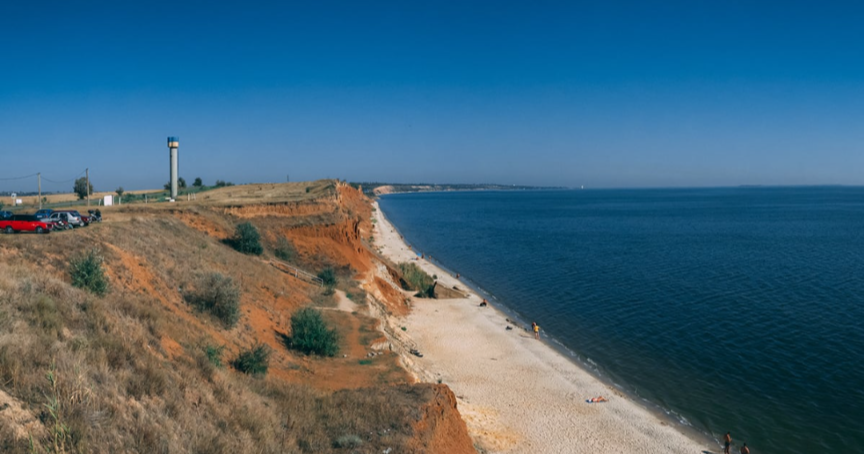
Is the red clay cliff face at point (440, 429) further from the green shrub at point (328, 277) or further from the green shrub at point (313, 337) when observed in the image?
the green shrub at point (328, 277)

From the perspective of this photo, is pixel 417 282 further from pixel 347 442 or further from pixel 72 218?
pixel 347 442

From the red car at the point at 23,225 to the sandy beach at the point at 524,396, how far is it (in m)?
17.9

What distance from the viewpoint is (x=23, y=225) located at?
23.2 m

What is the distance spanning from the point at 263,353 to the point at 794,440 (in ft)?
73.4

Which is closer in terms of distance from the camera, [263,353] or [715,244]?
[263,353]

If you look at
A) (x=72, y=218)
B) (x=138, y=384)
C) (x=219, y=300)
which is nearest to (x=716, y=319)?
(x=219, y=300)

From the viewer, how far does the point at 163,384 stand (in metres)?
11.3

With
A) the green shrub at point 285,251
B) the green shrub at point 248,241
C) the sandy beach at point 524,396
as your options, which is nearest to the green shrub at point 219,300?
the sandy beach at point 524,396

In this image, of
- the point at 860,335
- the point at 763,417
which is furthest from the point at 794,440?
the point at 860,335

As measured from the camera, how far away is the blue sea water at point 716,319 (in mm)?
24344

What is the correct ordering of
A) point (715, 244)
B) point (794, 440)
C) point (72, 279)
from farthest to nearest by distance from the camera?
point (715, 244), point (794, 440), point (72, 279)

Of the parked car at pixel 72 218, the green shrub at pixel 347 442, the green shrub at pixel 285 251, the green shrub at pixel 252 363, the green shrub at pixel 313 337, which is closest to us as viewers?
the green shrub at pixel 347 442

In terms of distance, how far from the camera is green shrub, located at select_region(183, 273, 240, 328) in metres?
21.7

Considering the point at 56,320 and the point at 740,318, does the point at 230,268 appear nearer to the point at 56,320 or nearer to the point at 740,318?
the point at 56,320
